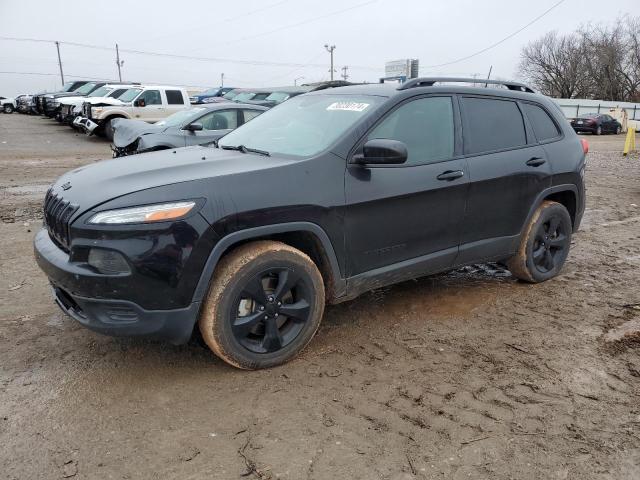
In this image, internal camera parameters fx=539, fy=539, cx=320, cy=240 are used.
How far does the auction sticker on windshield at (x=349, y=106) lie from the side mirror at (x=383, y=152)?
455 mm

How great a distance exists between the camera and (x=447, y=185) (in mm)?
3930

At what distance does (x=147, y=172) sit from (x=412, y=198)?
1.75 metres

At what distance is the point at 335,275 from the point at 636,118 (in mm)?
55603

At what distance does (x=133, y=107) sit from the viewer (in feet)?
55.6

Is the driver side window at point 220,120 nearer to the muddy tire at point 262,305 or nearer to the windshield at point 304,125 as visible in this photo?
the windshield at point 304,125

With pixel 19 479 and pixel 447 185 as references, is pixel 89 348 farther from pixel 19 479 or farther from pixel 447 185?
pixel 447 185

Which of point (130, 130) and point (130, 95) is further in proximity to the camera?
point (130, 95)

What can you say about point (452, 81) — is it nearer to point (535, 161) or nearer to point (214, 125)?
point (535, 161)

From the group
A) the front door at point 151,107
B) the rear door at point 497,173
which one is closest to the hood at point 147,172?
the rear door at point 497,173

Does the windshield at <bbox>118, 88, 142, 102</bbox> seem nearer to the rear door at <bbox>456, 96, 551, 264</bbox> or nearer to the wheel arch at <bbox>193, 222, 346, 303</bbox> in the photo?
the rear door at <bbox>456, 96, 551, 264</bbox>

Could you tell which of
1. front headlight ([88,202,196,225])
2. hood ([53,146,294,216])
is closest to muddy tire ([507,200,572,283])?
hood ([53,146,294,216])

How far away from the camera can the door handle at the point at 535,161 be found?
451cm

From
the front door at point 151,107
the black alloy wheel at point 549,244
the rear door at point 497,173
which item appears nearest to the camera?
the rear door at point 497,173

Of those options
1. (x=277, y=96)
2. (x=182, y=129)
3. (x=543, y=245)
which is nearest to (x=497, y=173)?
(x=543, y=245)
